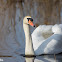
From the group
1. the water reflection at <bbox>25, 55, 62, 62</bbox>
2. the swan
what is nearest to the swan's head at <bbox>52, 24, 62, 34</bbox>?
the swan

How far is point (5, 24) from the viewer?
11.6m

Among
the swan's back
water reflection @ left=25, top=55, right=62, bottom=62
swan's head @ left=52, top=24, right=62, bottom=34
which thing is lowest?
water reflection @ left=25, top=55, right=62, bottom=62

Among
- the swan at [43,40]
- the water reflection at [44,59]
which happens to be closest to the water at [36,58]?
the water reflection at [44,59]

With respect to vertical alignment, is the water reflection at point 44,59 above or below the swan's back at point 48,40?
below

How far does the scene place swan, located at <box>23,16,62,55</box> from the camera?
275 inches

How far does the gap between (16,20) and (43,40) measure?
4.70 m

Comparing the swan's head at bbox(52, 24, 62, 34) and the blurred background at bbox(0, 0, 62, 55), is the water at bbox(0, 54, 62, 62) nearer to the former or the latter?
the blurred background at bbox(0, 0, 62, 55)

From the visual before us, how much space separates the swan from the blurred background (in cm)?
54

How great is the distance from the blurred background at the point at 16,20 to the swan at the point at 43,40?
54 centimetres

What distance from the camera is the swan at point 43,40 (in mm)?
6992

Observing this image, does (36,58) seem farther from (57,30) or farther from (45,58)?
(57,30)

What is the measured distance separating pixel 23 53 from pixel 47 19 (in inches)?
214

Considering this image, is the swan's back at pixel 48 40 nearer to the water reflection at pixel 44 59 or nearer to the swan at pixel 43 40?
the swan at pixel 43 40

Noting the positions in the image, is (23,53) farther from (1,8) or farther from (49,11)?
(1,8)
